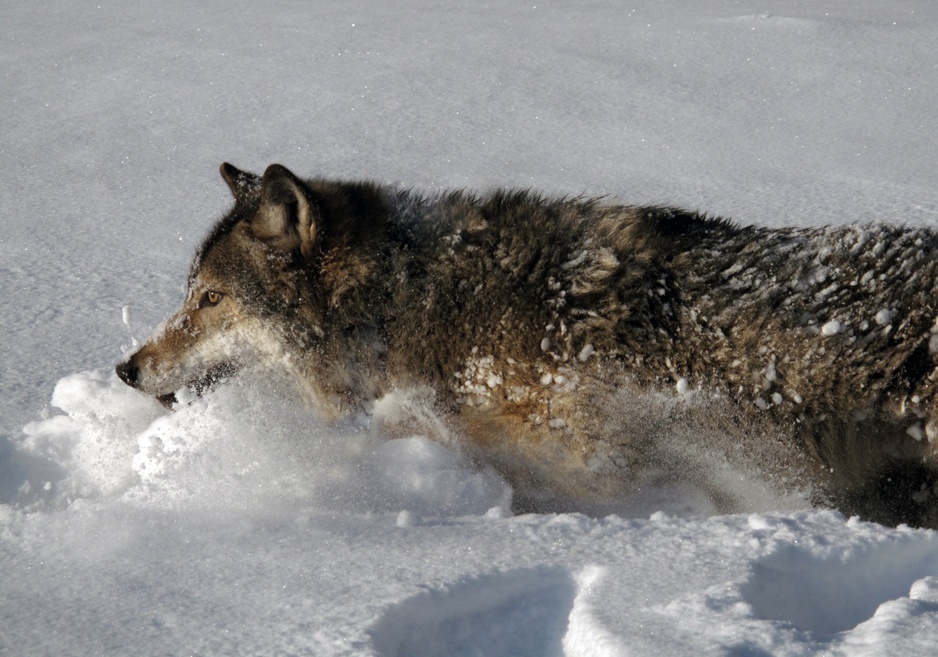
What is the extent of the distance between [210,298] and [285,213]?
590mm

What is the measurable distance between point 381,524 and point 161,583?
775 millimetres

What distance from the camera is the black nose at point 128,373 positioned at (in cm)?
422

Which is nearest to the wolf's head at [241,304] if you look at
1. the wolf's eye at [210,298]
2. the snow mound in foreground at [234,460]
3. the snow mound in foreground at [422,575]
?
the wolf's eye at [210,298]

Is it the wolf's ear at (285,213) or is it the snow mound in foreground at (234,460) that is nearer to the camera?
the snow mound in foreground at (234,460)

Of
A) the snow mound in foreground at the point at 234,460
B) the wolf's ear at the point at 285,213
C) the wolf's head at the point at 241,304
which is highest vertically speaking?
the wolf's ear at the point at 285,213

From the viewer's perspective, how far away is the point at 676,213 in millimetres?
4082

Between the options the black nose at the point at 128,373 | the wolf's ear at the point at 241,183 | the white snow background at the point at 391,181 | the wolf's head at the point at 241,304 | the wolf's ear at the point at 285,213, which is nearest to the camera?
the white snow background at the point at 391,181

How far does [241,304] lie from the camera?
421 cm

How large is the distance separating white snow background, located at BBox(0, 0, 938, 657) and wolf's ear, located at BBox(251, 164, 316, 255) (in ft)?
2.49

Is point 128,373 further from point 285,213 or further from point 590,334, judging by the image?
point 590,334

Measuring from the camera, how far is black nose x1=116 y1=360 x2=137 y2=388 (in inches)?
166

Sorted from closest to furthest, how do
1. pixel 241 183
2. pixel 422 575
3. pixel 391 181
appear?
pixel 422 575
pixel 241 183
pixel 391 181

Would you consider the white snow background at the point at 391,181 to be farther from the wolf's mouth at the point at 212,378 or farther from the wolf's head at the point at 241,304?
the wolf's head at the point at 241,304

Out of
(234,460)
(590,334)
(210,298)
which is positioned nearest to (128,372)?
(210,298)
